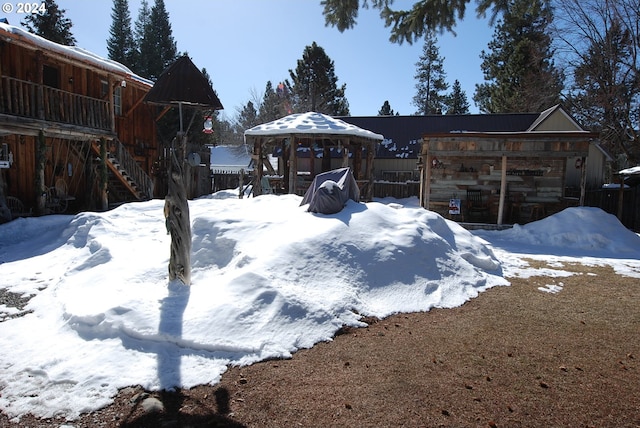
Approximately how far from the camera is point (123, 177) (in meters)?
15.6

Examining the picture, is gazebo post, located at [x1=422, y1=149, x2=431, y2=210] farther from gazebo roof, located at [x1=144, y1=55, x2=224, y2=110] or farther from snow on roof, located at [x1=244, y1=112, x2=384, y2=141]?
gazebo roof, located at [x1=144, y1=55, x2=224, y2=110]

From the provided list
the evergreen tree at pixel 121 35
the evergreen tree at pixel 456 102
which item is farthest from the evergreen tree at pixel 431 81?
the evergreen tree at pixel 121 35

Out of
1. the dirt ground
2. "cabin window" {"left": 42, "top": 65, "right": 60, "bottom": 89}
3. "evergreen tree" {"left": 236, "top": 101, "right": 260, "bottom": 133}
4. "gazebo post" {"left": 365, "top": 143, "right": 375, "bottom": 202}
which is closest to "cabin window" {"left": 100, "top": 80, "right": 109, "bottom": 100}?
"cabin window" {"left": 42, "top": 65, "right": 60, "bottom": 89}

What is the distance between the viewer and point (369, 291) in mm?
5652

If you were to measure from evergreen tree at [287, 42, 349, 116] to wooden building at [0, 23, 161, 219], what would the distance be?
17.1 meters

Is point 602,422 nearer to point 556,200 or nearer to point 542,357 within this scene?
point 542,357

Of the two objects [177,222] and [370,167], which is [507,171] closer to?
[370,167]

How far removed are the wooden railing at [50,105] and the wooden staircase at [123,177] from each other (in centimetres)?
134

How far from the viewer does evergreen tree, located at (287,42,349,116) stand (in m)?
33.1

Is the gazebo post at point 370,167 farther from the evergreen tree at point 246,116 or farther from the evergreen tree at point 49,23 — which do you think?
the evergreen tree at point 246,116

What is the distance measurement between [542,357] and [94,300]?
16.4 feet

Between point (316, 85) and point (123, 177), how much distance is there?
21.4 metres

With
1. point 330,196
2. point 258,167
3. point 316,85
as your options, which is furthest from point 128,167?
point 316,85

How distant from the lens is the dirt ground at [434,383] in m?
3.02
